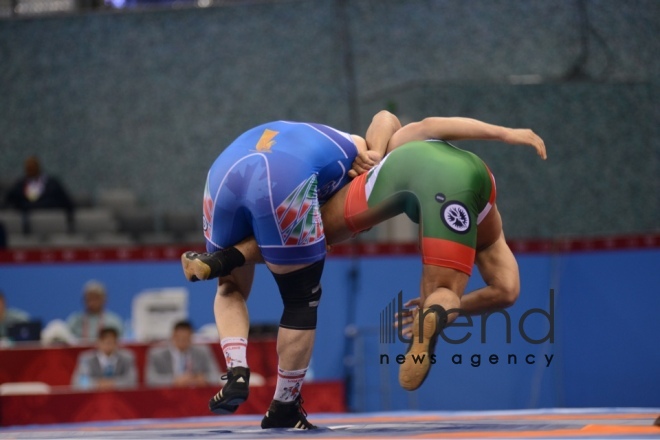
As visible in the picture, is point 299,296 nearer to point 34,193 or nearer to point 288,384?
point 288,384

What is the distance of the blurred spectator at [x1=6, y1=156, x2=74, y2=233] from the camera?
360 inches

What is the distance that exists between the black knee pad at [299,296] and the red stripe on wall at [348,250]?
3.99 metres

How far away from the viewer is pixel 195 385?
251 inches

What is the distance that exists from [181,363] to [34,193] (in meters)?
3.29

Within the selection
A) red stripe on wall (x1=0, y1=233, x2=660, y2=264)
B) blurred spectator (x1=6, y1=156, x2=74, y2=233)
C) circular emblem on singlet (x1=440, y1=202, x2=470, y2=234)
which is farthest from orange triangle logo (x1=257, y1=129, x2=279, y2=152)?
blurred spectator (x1=6, y1=156, x2=74, y2=233)

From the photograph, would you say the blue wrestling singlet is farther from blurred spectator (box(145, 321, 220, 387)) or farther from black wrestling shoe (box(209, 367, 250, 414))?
blurred spectator (box(145, 321, 220, 387))

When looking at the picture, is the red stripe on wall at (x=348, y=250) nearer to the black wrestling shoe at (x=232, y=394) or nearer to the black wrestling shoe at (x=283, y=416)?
the black wrestling shoe at (x=283, y=416)

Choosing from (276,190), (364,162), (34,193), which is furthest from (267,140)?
Result: (34,193)

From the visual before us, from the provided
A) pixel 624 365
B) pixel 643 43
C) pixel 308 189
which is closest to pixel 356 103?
pixel 643 43

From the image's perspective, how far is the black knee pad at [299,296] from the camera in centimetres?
345

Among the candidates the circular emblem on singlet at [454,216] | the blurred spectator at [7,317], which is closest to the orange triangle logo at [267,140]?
the circular emblem on singlet at [454,216]

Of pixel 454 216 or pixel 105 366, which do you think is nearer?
pixel 454 216

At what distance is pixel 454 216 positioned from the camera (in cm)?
322

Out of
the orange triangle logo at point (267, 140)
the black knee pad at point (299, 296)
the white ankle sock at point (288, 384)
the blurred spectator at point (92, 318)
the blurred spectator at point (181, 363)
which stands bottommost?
the blurred spectator at point (181, 363)
